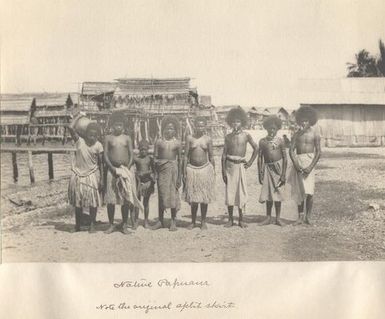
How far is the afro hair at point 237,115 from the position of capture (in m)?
1.63

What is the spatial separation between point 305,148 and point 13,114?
3.36ft

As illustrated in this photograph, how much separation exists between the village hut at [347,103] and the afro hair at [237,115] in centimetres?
21

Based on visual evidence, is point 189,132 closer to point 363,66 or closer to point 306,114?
point 306,114

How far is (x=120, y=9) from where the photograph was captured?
60.9 inches

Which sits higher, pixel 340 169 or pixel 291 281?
pixel 340 169

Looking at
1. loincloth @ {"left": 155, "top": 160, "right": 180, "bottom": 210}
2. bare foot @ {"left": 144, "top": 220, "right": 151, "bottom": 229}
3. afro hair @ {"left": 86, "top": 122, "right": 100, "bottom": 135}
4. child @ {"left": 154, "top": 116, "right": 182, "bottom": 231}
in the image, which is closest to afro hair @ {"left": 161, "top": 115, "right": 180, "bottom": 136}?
child @ {"left": 154, "top": 116, "right": 182, "bottom": 231}

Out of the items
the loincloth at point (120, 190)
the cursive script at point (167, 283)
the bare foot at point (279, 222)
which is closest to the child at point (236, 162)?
the bare foot at point (279, 222)

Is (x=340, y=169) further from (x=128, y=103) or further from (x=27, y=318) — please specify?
(x=27, y=318)

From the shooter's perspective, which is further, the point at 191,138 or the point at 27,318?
the point at 191,138

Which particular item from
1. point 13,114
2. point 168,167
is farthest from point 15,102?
point 168,167

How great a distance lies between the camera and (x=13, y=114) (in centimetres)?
155

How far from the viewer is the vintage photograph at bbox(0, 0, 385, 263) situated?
1562mm

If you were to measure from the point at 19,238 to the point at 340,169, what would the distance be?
3.74ft

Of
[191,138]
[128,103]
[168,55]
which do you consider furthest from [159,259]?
[168,55]
